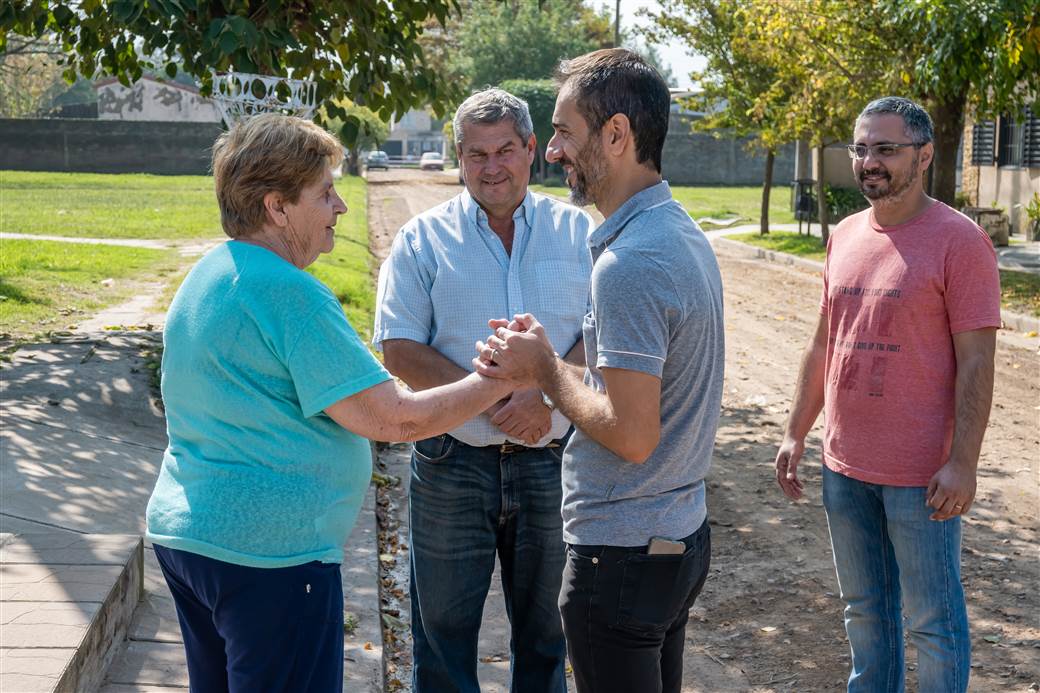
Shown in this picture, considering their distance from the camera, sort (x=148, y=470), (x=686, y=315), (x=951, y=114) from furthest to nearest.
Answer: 1. (x=951, y=114)
2. (x=148, y=470)
3. (x=686, y=315)

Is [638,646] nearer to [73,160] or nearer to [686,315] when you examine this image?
[686,315]

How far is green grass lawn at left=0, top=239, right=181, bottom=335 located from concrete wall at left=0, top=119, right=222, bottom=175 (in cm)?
3410

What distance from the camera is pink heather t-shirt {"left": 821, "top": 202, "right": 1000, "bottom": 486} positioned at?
3.49 meters

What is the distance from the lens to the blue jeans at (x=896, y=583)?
11.4ft

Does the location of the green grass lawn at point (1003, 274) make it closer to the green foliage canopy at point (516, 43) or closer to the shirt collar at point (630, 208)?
the shirt collar at point (630, 208)

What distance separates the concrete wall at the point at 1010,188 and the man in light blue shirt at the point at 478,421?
853 inches

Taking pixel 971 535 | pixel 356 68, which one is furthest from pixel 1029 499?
pixel 356 68

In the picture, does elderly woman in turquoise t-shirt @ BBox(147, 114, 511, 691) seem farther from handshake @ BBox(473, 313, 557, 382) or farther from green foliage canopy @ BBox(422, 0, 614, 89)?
green foliage canopy @ BBox(422, 0, 614, 89)

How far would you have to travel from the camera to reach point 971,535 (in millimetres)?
6453

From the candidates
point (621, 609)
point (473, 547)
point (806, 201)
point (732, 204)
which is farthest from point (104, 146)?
point (621, 609)

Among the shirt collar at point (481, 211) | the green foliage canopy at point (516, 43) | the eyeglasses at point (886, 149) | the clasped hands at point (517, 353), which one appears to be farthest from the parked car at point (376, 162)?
the clasped hands at point (517, 353)

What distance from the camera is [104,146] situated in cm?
5356

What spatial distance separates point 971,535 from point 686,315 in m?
4.48

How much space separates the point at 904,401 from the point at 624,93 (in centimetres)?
148
